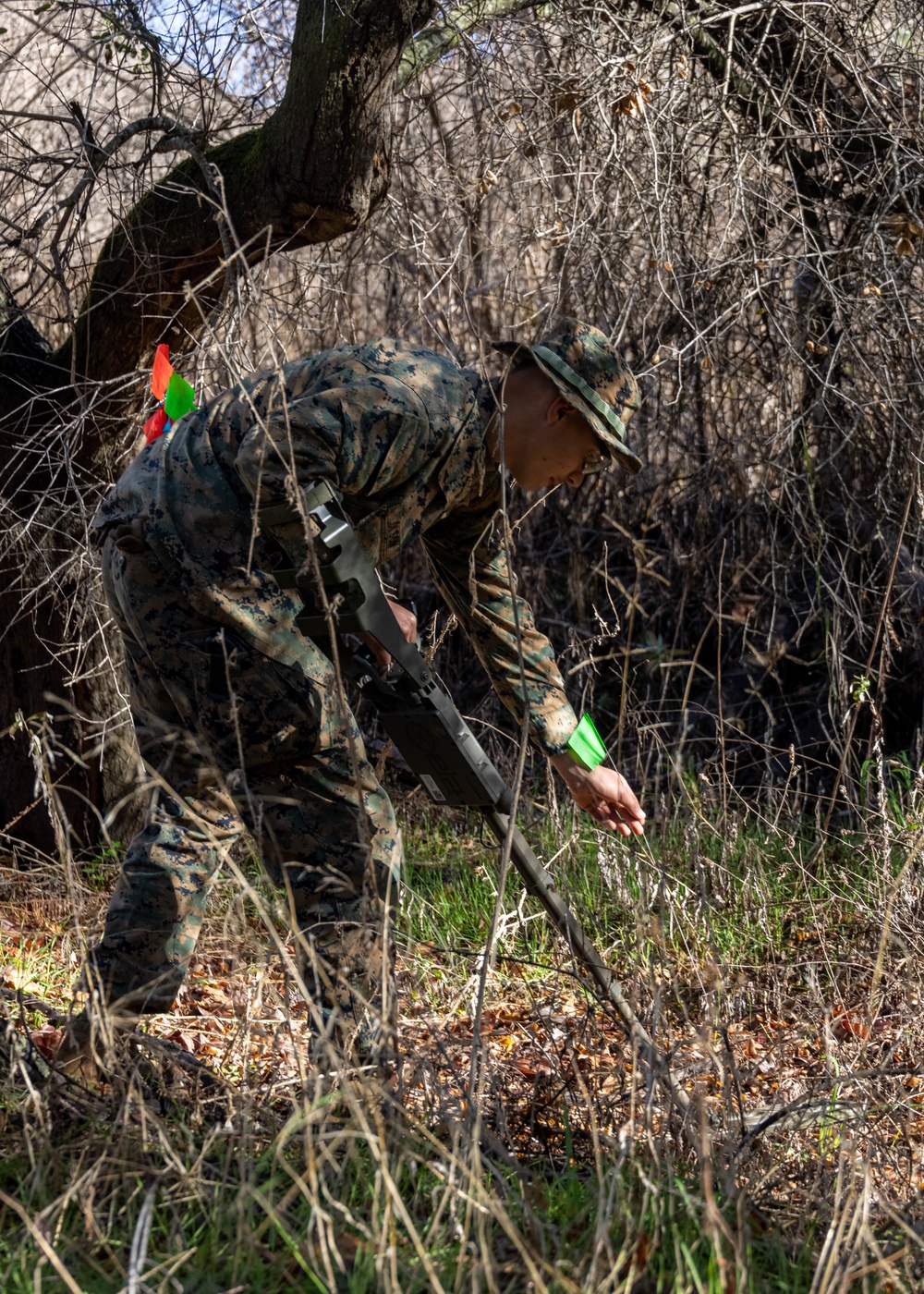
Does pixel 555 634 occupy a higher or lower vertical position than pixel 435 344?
→ lower

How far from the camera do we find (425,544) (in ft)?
10.3

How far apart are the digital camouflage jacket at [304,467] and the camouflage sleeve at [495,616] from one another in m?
0.16

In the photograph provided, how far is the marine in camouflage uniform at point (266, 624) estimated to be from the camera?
2598mm

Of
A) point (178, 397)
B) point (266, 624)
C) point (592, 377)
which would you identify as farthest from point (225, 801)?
point (178, 397)

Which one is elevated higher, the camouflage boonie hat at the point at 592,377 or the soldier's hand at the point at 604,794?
the camouflage boonie hat at the point at 592,377

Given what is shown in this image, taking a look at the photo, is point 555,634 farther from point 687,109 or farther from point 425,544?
point 425,544

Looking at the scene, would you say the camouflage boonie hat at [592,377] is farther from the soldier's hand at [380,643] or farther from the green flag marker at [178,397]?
the green flag marker at [178,397]

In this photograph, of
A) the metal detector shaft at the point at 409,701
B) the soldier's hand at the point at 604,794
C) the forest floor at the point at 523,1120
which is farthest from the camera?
the soldier's hand at the point at 604,794

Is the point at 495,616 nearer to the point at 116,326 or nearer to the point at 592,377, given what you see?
the point at 592,377

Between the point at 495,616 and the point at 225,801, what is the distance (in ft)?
2.91

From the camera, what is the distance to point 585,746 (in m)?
2.98

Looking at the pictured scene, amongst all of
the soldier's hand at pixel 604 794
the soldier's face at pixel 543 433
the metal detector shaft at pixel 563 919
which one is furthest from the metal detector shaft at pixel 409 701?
the soldier's face at pixel 543 433

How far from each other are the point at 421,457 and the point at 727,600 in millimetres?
3391

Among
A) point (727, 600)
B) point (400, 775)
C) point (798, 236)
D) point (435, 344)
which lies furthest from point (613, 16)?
point (400, 775)
